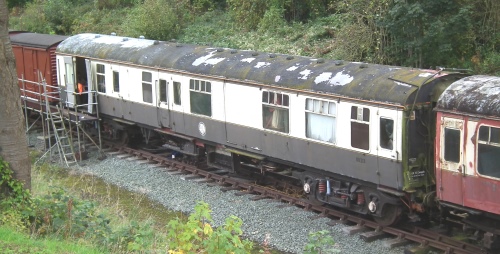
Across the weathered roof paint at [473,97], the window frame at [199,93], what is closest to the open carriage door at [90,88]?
the window frame at [199,93]

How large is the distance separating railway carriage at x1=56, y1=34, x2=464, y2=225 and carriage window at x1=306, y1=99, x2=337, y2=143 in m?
0.02

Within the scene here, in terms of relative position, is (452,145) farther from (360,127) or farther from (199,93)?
(199,93)

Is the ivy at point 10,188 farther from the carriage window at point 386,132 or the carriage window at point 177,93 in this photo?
the carriage window at point 177,93

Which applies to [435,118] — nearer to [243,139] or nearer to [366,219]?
[366,219]

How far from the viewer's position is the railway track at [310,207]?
11734 millimetres

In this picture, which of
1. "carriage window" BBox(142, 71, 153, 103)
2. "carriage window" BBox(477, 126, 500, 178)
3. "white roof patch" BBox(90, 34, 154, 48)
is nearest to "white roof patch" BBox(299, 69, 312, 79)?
"carriage window" BBox(477, 126, 500, 178)

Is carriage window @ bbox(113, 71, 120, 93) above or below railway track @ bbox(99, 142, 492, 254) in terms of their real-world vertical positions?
above

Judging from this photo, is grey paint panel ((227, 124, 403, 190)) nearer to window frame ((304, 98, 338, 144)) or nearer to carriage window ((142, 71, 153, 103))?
window frame ((304, 98, 338, 144))

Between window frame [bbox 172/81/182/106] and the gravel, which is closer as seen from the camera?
the gravel

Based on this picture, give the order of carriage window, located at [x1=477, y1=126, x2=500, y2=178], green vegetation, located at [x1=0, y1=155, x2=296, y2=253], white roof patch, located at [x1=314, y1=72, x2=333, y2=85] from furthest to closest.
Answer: white roof patch, located at [x1=314, y1=72, x2=333, y2=85] → carriage window, located at [x1=477, y1=126, x2=500, y2=178] → green vegetation, located at [x1=0, y1=155, x2=296, y2=253]

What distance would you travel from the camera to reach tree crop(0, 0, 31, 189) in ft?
35.7

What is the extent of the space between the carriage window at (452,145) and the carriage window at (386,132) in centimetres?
108

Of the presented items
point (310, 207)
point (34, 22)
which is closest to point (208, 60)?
point (310, 207)

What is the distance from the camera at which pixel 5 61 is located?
10.9m
